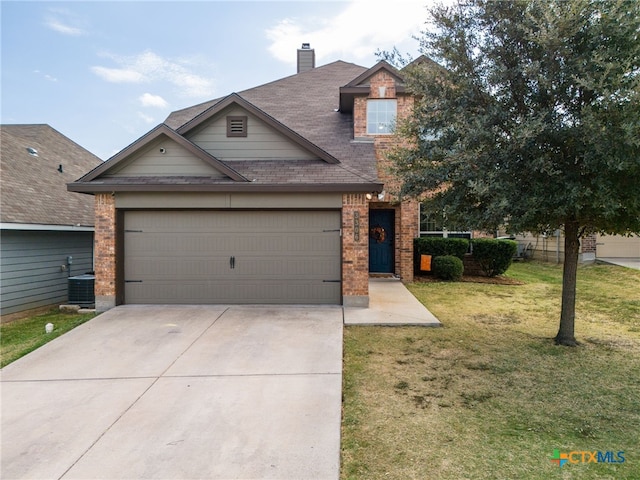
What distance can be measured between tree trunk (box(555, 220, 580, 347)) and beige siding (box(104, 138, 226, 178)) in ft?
23.5

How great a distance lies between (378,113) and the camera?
39.8ft

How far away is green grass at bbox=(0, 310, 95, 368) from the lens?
5947 millimetres

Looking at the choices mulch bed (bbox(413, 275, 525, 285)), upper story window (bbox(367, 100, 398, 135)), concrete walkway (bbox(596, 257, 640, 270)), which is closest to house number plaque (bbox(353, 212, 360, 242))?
mulch bed (bbox(413, 275, 525, 285))

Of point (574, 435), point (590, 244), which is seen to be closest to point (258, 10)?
point (574, 435)

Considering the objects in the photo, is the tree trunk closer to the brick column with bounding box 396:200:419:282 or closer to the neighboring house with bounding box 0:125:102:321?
the brick column with bounding box 396:200:419:282

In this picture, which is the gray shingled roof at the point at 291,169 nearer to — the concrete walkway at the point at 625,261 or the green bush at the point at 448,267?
the green bush at the point at 448,267

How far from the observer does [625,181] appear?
4.95 metres

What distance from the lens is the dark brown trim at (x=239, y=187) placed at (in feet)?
25.8

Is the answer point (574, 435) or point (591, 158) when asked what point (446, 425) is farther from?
point (591, 158)

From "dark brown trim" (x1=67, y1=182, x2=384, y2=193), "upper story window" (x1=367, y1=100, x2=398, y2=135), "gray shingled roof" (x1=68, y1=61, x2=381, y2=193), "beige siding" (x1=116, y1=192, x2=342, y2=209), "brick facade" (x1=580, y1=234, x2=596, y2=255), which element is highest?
"upper story window" (x1=367, y1=100, x2=398, y2=135)

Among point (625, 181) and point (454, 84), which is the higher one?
point (454, 84)

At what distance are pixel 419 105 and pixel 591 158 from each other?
2.72 metres

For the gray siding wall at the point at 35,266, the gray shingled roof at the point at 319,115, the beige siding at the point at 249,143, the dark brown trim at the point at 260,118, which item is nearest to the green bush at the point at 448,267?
the gray shingled roof at the point at 319,115

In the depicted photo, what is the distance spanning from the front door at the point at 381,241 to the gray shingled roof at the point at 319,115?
2.48 metres
